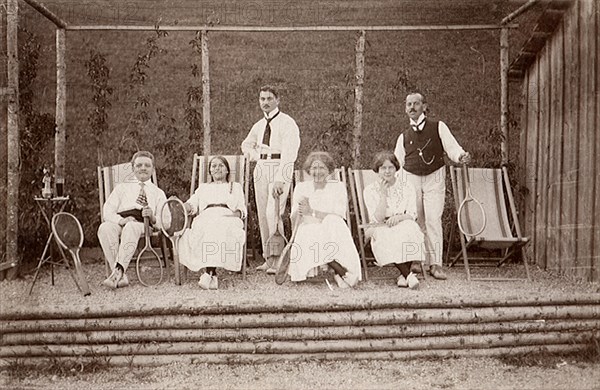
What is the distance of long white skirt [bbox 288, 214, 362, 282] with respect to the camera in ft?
15.8

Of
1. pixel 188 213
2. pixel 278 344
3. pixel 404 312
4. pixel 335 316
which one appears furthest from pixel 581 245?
pixel 188 213

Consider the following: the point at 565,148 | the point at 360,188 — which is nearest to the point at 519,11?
the point at 565,148

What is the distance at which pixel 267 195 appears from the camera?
5.65 meters

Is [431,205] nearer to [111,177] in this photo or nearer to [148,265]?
[148,265]

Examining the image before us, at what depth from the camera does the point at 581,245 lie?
197 inches

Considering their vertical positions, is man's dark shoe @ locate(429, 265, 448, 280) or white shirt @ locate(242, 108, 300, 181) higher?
white shirt @ locate(242, 108, 300, 181)

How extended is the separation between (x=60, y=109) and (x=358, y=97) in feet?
8.92

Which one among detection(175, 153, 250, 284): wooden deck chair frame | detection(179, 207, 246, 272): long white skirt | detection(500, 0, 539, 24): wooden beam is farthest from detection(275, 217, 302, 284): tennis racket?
detection(500, 0, 539, 24): wooden beam

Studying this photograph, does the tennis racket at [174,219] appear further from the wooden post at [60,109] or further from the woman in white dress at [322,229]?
the wooden post at [60,109]

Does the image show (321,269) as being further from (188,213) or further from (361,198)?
(188,213)

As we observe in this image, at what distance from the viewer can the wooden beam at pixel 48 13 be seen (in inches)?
205

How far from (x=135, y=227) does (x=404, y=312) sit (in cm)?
220

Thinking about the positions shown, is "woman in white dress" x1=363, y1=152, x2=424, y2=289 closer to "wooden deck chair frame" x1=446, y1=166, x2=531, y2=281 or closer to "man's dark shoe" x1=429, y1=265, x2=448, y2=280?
"man's dark shoe" x1=429, y1=265, x2=448, y2=280

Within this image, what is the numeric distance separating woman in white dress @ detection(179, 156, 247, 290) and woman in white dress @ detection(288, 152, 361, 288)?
0.46 metres
